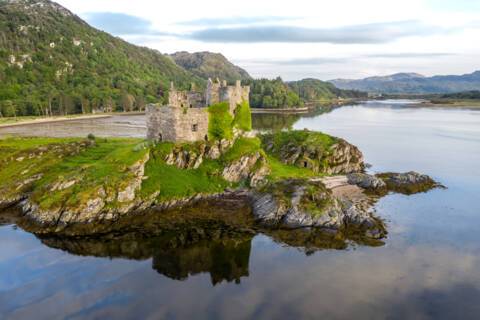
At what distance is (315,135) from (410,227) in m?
30.8

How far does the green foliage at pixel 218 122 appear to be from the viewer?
53.7 metres

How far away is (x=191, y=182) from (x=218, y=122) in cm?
1092

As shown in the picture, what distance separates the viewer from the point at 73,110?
498 feet

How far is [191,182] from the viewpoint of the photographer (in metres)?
47.8

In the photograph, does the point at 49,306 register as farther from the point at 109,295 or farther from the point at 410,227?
the point at 410,227

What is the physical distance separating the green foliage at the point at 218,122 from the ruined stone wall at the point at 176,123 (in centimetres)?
89

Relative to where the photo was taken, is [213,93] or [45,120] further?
[45,120]

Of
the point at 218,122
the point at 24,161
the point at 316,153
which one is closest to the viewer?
the point at 24,161

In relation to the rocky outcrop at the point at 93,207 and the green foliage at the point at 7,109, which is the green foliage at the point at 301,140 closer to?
the rocky outcrop at the point at 93,207

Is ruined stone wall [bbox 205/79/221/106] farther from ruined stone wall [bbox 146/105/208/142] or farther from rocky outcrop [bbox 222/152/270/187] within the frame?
rocky outcrop [bbox 222/152/270/187]

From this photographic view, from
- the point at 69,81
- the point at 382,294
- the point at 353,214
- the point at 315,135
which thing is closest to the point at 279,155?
the point at 315,135

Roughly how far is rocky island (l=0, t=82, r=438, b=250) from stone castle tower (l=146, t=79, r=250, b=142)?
15cm

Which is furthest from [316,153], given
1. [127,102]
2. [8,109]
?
[127,102]

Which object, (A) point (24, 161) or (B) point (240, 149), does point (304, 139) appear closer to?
(B) point (240, 149)
